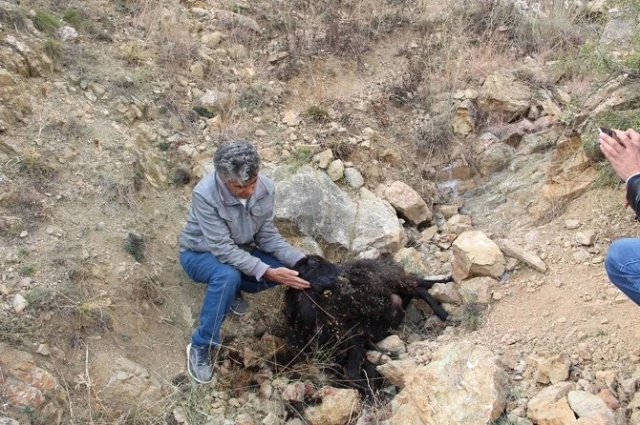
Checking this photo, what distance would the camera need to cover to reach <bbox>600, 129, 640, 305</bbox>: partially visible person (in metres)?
2.40

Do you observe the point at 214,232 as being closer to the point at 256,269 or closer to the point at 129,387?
the point at 256,269

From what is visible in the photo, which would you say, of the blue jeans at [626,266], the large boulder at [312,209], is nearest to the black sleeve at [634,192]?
the blue jeans at [626,266]

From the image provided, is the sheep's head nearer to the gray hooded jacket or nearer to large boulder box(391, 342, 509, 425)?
the gray hooded jacket

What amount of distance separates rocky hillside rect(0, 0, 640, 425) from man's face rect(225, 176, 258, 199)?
2.77 ft

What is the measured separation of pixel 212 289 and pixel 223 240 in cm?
29

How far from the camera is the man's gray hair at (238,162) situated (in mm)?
3445

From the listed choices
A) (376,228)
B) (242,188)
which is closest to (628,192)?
(242,188)

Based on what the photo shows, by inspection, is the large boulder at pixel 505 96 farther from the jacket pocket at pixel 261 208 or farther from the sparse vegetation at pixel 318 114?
the jacket pocket at pixel 261 208

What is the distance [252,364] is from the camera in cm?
377

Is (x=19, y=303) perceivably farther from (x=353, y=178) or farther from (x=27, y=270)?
(x=353, y=178)

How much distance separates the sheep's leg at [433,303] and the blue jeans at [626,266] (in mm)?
1402

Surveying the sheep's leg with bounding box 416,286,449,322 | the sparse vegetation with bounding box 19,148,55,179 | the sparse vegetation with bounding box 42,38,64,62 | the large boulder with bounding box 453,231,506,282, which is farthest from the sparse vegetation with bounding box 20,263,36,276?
the large boulder with bounding box 453,231,506,282

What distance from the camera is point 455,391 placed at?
3020 millimetres

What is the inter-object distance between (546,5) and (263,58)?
3194 millimetres
